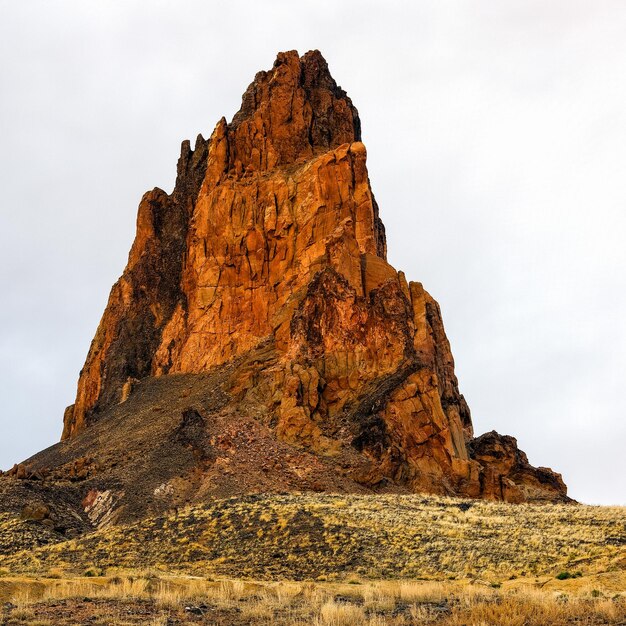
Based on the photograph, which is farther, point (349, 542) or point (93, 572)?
point (349, 542)

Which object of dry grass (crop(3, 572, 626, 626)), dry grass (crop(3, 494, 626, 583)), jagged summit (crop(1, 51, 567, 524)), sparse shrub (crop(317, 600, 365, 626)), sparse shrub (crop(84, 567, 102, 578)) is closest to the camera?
sparse shrub (crop(317, 600, 365, 626))

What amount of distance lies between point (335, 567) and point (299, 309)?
119ft

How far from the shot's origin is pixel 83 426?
89.3 metres

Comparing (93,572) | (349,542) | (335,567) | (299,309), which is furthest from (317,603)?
(299,309)

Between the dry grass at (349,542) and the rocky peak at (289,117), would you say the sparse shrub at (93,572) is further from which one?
the rocky peak at (289,117)

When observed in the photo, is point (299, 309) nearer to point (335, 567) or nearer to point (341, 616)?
point (335, 567)

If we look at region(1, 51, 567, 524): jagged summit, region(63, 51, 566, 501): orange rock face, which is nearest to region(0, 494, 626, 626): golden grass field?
region(1, 51, 567, 524): jagged summit

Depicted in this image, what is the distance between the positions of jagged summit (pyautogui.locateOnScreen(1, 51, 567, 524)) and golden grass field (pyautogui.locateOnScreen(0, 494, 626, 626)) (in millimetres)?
9142

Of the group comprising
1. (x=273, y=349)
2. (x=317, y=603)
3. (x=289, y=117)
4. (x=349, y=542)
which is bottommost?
(x=317, y=603)

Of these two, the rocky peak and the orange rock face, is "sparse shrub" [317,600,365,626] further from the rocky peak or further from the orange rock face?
the rocky peak

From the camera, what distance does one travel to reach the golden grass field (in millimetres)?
21891

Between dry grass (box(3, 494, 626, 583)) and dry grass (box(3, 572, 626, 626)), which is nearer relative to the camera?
dry grass (box(3, 572, 626, 626))

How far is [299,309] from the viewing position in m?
71.4

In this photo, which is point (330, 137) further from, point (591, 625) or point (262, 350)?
point (591, 625)
